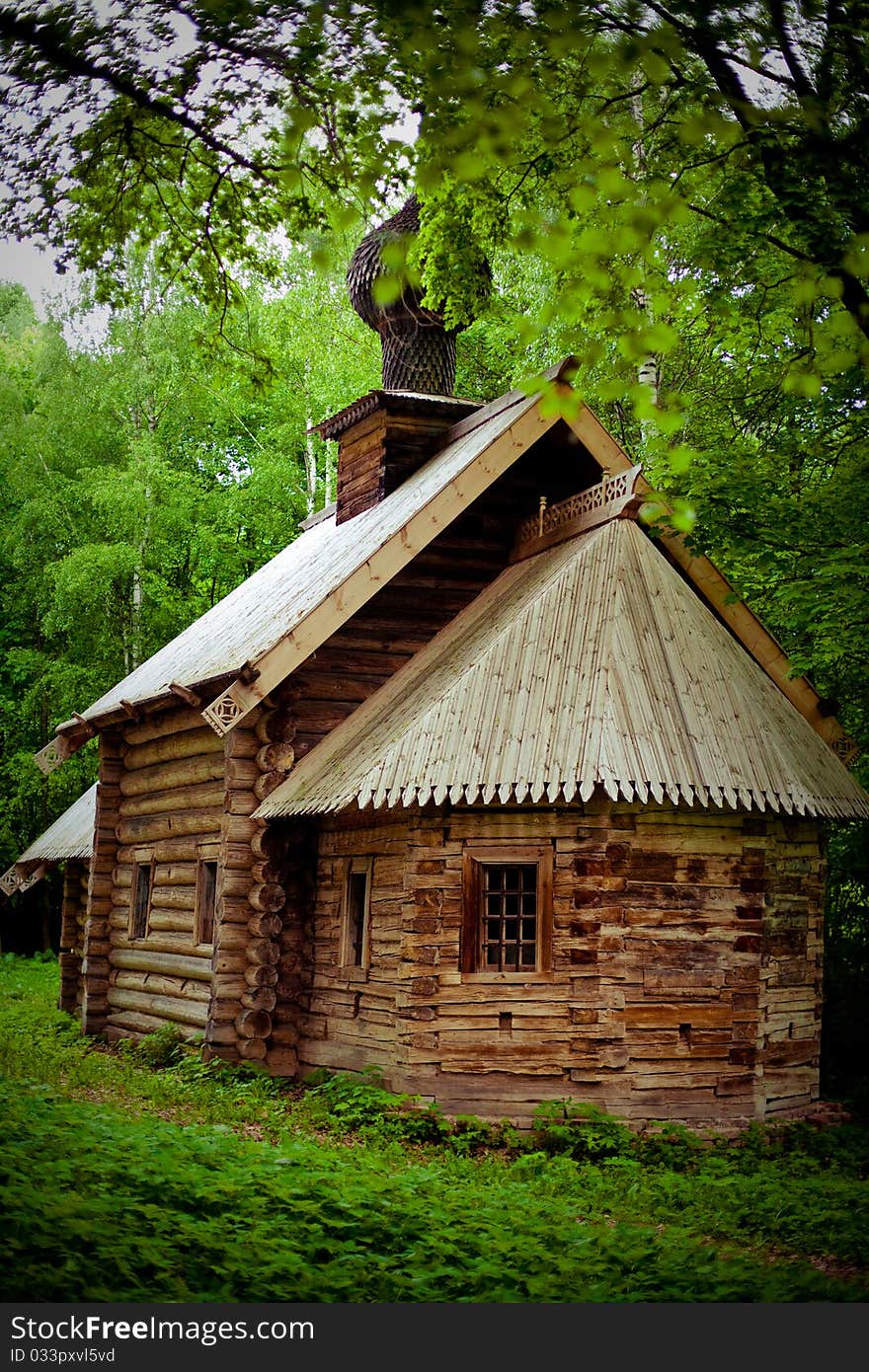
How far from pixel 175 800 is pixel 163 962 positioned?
2090 mm

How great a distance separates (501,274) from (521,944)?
17348 mm

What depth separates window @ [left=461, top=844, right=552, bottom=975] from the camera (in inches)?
483

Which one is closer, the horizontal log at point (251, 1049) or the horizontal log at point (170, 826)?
the horizontal log at point (251, 1049)

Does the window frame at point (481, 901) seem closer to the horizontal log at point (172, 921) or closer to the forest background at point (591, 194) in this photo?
the forest background at point (591, 194)

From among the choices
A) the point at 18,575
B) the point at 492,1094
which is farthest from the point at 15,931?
the point at 492,1094

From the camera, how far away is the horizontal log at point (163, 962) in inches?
632

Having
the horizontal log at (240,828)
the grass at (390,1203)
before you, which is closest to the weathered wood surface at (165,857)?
the horizontal log at (240,828)

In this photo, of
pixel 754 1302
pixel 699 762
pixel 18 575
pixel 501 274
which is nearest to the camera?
pixel 754 1302

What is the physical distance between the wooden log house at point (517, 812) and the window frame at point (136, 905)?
5.74 feet

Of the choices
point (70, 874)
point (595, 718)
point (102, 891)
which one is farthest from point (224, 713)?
point (70, 874)

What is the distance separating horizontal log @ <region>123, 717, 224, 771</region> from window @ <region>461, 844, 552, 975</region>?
460 cm

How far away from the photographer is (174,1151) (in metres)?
8.88

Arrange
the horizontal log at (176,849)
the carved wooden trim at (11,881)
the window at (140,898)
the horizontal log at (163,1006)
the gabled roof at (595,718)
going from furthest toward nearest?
the carved wooden trim at (11,881)
the window at (140,898)
the horizontal log at (176,849)
the horizontal log at (163,1006)
the gabled roof at (595,718)

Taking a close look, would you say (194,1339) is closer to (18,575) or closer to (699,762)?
(699,762)
